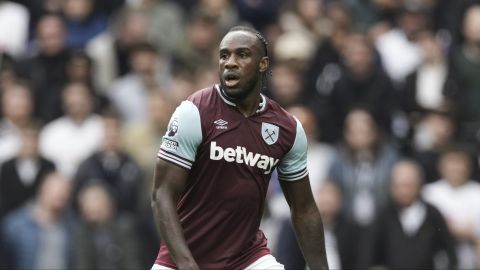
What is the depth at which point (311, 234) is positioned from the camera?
7977 millimetres

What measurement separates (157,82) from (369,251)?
3715 millimetres

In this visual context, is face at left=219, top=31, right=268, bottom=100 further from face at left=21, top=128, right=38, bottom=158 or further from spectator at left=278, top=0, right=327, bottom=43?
spectator at left=278, top=0, right=327, bottom=43

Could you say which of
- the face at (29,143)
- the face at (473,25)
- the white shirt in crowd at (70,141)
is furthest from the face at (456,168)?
the face at (29,143)

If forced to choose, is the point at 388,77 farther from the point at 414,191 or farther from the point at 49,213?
the point at 49,213

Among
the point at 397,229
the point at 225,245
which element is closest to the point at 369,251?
the point at 397,229

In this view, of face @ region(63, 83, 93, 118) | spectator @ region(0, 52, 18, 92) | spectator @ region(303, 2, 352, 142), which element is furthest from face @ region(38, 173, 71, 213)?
spectator @ region(303, 2, 352, 142)

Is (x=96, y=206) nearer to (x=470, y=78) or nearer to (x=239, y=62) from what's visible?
(x=470, y=78)

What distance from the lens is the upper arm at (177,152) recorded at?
7340 millimetres

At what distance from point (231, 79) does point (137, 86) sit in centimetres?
742

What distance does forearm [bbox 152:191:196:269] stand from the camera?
7188mm

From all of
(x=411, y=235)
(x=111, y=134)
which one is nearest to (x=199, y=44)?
(x=111, y=134)

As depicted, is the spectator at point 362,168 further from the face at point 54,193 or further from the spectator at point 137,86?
the face at point 54,193

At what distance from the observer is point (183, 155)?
736 centimetres

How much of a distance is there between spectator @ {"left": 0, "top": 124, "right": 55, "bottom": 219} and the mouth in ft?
20.8
